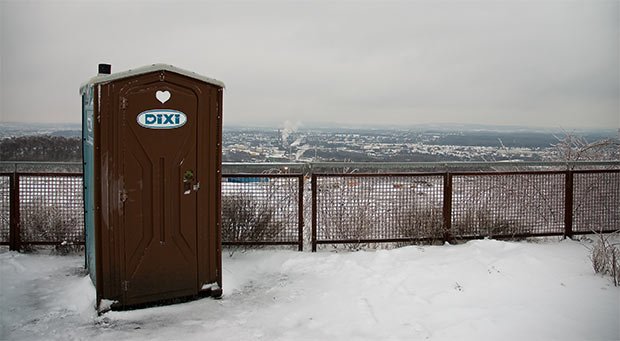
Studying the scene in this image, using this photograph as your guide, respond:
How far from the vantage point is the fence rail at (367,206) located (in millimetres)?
6988

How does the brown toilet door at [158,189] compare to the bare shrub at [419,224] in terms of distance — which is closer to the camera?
the brown toilet door at [158,189]

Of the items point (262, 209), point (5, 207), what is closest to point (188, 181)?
point (262, 209)

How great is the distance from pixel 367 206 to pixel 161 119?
142 inches

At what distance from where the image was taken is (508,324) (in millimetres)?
4523

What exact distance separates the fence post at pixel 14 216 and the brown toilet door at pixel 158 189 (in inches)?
117

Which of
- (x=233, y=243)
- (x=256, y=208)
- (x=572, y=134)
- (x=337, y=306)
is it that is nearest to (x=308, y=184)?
(x=256, y=208)

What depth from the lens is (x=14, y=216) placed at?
690 centimetres

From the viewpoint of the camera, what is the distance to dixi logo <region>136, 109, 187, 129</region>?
4.88 m

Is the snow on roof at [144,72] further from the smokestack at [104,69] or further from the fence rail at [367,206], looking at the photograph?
the fence rail at [367,206]

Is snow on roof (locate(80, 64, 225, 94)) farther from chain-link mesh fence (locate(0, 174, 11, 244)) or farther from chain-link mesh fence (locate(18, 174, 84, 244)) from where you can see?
chain-link mesh fence (locate(0, 174, 11, 244))

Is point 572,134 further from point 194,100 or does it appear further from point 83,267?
point 83,267

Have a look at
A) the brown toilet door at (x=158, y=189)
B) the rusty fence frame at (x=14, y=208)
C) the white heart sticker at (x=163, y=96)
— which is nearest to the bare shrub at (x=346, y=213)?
the rusty fence frame at (x=14, y=208)

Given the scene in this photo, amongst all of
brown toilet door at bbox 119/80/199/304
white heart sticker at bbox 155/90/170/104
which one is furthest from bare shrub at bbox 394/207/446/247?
white heart sticker at bbox 155/90/170/104

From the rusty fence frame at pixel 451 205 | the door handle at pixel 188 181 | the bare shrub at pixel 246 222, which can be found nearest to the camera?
the door handle at pixel 188 181
